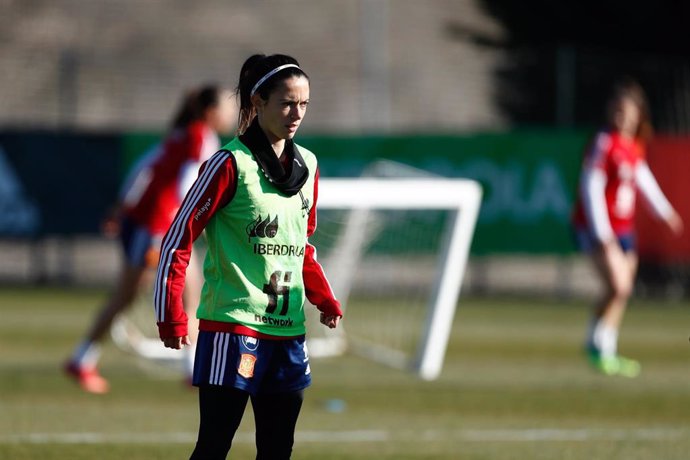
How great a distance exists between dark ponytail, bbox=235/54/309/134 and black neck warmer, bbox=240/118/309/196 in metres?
0.08

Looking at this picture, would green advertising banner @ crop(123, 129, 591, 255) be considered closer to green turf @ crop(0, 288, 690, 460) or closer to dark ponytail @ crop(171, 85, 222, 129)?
green turf @ crop(0, 288, 690, 460)


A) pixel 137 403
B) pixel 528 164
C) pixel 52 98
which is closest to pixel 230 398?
pixel 137 403

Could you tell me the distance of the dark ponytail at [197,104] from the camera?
11.1 meters

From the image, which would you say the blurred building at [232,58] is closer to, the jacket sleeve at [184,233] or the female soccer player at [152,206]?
the female soccer player at [152,206]

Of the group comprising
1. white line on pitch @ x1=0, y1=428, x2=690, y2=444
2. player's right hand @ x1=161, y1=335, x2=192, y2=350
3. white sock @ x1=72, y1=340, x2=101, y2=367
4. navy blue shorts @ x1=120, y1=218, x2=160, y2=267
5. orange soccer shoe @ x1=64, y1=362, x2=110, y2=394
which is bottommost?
orange soccer shoe @ x1=64, y1=362, x2=110, y2=394

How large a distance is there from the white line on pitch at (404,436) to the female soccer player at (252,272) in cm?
315

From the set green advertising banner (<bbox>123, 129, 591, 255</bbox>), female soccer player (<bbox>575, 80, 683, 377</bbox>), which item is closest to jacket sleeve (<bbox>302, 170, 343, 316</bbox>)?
female soccer player (<bbox>575, 80, 683, 377</bbox>)

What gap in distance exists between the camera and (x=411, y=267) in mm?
16781

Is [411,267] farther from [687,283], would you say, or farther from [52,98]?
[52,98]

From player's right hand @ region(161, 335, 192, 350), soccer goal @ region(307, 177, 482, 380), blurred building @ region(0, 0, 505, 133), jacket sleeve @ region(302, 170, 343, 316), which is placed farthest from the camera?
blurred building @ region(0, 0, 505, 133)

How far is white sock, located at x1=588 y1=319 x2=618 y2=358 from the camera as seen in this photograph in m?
13.2

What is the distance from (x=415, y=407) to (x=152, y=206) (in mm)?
2492

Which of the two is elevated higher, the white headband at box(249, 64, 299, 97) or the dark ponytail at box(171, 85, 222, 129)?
the white headband at box(249, 64, 299, 97)

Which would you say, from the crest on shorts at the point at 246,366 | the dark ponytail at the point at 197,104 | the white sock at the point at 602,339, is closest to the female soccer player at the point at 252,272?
the crest on shorts at the point at 246,366
